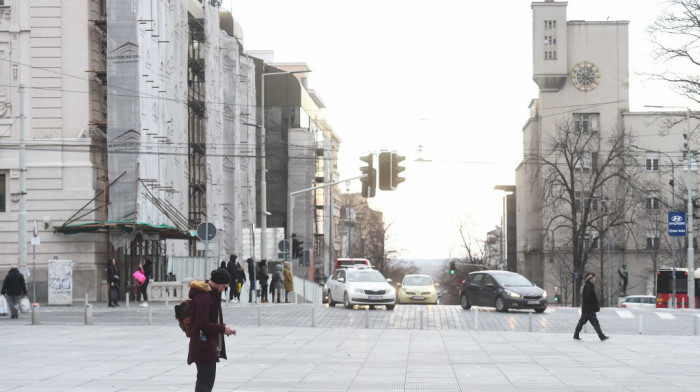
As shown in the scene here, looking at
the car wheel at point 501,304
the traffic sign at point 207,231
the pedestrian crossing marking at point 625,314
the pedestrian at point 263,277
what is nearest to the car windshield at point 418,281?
the pedestrian at point 263,277

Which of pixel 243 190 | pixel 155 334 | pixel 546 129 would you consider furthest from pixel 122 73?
Result: pixel 546 129

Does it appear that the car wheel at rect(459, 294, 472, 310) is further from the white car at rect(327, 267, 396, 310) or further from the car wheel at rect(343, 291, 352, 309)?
the car wheel at rect(343, 291, 352, 309)

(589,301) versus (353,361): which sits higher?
(589,301)

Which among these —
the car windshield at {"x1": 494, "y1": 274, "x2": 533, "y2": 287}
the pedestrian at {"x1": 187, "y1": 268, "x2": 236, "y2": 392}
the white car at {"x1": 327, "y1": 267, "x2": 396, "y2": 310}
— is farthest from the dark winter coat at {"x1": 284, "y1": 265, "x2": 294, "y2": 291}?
the pedestrian at {"x1": 187, "y1": 268, "x2": 236, "y2": 392}

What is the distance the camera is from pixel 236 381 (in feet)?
44.7

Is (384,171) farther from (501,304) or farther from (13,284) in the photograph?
(13,284)

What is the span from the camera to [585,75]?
8081 cm

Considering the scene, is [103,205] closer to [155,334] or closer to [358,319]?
[358,319]

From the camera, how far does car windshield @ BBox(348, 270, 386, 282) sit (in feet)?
113

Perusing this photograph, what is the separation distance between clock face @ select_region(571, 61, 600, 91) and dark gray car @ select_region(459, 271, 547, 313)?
49.9 m

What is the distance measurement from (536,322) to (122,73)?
1943 centimetres

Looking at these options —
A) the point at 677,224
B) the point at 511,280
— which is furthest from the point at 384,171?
the point at 677,224

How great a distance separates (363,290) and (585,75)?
2078 inches

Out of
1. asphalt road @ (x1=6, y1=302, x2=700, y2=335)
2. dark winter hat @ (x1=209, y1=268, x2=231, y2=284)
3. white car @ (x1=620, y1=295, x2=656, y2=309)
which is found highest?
dark winter hat @ (x1=209, y1=268, x2=231, y2=284)
